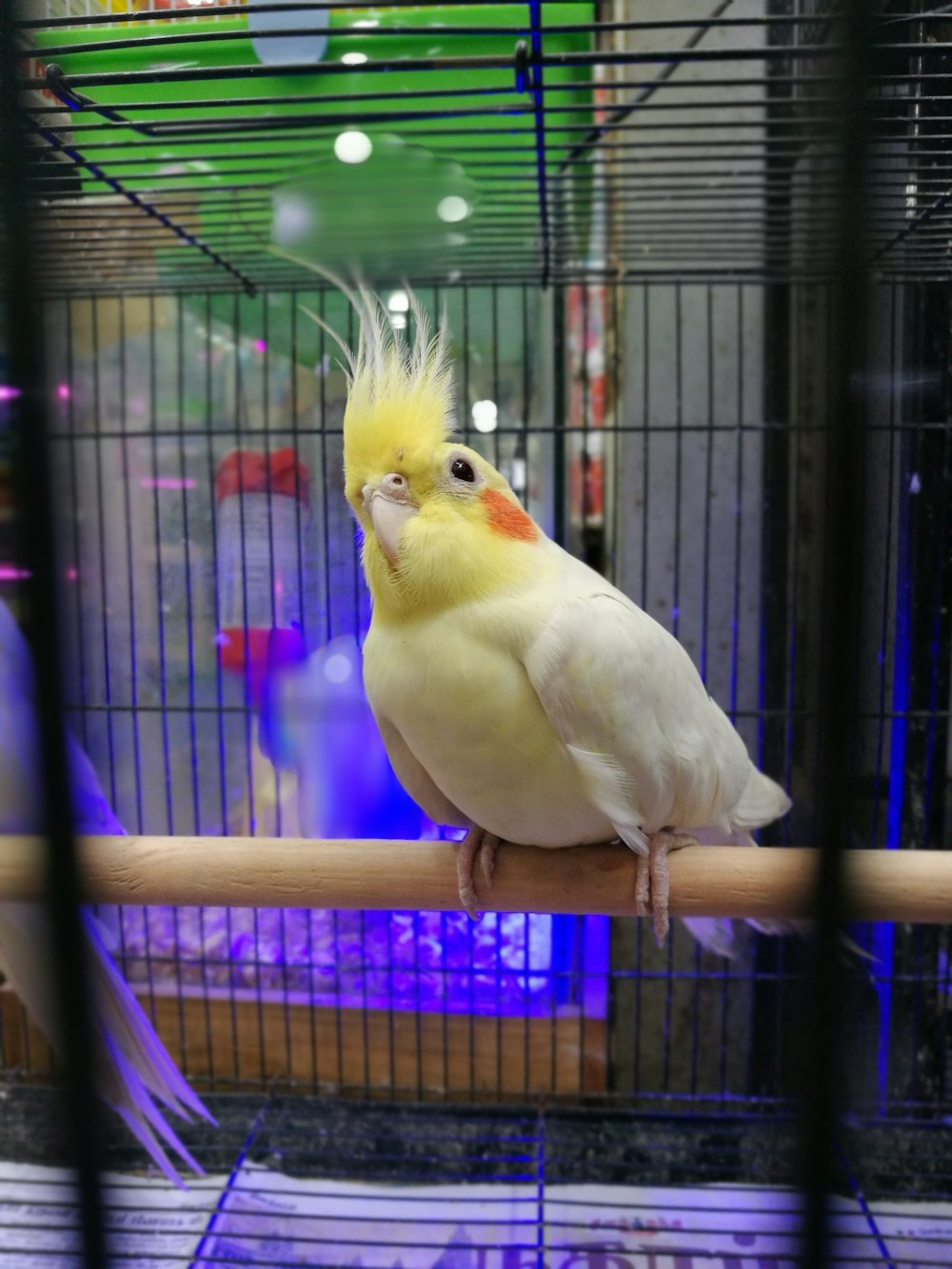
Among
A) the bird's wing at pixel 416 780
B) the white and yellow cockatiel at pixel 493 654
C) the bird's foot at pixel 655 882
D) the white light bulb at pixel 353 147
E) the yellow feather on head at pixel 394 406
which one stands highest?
the white light bulb at pixel 353 147

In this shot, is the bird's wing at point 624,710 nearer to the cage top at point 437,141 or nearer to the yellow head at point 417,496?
the yellow head at point 417,496

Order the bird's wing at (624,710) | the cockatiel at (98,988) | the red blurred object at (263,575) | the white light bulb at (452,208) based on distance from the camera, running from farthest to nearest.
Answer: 1. the red blurred object at (263,575)
2. the white light bulb at (452,208)
3. the cockatiel at (98,988)
4. the bird's wing at (624,710)

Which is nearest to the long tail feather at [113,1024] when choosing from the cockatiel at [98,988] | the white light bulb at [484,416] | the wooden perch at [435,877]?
the cockatiel at [98,988]

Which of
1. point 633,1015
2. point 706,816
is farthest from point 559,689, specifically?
point 633,1015

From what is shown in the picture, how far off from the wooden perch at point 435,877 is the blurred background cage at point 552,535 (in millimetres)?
625

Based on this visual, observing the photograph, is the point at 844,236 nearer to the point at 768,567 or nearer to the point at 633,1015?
the point at 768,567

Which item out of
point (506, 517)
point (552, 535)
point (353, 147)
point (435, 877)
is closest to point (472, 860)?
point (435, 877)

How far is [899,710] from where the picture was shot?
1.62 meters

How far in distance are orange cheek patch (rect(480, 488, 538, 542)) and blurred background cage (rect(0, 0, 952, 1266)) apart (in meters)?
0.52

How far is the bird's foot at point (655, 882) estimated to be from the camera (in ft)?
2.80

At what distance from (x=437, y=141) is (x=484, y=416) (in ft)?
1.88

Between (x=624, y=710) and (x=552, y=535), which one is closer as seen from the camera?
(x=624, y=710)

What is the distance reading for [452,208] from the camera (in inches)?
53.4

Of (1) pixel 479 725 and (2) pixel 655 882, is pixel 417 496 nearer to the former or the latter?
(1) pixel 479 725
